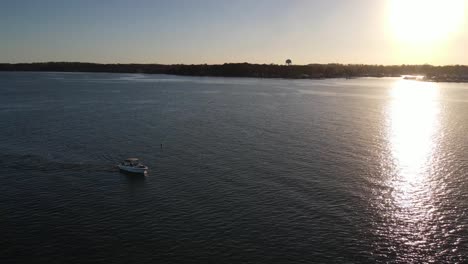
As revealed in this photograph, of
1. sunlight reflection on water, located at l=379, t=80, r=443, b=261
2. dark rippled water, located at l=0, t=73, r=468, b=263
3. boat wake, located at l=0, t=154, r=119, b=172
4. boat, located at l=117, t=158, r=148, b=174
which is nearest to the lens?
dark rippled water, located at l=0, t=73, r=468, b=263

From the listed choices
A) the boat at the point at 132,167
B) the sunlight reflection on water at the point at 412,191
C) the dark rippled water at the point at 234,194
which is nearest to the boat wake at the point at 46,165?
the dark rippled water at the point at 234,194

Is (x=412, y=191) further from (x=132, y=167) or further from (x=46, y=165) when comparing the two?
(x=46, y=165)

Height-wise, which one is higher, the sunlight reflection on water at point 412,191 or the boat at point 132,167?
the boat at point 132,167

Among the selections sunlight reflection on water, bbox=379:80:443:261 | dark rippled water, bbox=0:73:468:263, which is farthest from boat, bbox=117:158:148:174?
sunlight reflection on water, bbox=379:80:443:261

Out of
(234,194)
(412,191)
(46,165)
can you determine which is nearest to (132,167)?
(46,165)

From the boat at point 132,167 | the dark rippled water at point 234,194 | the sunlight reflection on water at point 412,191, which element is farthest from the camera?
the boat at point 132,167

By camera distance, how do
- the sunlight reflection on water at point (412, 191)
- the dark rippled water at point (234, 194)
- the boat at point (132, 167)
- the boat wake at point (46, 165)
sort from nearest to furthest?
1. the dark rippled water at point (234, 194)
2. the sunlight reflection on water at point (412, 191)
3. the boat at point (132, 167)
4. the boat wake at point (46, 165)

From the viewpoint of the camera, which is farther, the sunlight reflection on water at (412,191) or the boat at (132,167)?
the boat at (132,167)

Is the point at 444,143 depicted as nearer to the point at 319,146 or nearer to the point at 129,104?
the point at 319,146

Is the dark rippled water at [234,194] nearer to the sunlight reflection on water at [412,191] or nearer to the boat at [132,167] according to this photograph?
the sunlight reflection on water at [412,191]

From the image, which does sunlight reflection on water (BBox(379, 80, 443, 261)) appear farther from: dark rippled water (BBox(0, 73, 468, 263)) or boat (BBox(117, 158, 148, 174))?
boat (BBox(117, 158, 148, 174))
